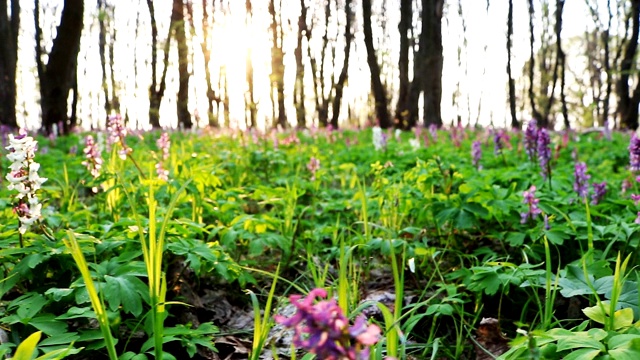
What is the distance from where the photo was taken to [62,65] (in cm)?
1073

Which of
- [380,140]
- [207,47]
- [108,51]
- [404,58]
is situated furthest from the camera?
[108,51]

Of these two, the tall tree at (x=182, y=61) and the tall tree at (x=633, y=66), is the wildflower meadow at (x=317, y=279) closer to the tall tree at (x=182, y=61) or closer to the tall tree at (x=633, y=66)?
the tall tree at (x=182, y=61)

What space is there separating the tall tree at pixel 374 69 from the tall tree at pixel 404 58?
0.61 m

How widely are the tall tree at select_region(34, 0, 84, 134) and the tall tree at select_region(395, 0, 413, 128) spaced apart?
388 inches

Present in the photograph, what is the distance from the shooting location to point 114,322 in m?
1.76

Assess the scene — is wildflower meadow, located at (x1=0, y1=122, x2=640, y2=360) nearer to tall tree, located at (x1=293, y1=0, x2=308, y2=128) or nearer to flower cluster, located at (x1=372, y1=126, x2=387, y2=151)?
flower cluster, located at (x1=372, y1=126, x2=387, y2=151)

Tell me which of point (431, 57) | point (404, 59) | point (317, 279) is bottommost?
point (317, 279)

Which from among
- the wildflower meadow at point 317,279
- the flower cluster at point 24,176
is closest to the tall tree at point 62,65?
the wildflower meadow at point 317,279

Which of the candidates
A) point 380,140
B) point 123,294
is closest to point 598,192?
point 123,294

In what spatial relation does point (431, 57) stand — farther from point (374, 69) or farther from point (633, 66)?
point (633, 66)

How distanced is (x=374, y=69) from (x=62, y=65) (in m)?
9.17

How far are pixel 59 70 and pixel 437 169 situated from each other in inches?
389

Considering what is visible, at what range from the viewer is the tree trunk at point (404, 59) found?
1633 cm

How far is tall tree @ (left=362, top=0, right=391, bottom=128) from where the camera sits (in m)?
15.3
